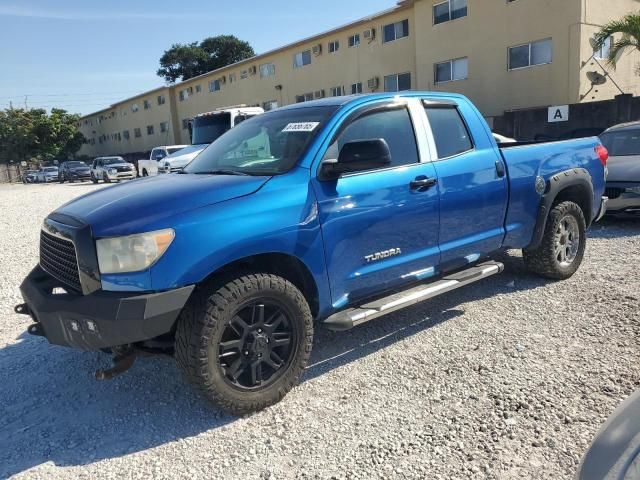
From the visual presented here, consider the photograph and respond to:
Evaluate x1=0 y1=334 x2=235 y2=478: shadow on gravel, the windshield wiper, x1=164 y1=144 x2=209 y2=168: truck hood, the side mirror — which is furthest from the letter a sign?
x1=0 y1=334 x2=235 y2=478: shadow on gravel

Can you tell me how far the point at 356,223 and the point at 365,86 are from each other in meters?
25.8

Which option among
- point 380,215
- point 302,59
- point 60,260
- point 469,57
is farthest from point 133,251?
point 302,59

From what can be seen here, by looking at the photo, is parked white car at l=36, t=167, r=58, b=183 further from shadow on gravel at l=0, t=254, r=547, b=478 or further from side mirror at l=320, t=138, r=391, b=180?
side mirror at l=320, t=138, r=391, b=180

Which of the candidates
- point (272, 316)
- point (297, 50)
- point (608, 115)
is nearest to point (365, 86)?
point (297, 50)

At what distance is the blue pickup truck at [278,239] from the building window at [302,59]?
93.6 ft

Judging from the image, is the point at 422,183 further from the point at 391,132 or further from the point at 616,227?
the point at 616,227

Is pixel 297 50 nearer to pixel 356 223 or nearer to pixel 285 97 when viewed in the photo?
pixel 285 97

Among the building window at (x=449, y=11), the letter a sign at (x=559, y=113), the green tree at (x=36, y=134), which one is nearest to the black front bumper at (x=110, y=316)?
the letter a sign at (x=559, y=113)

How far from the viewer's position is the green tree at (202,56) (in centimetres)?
6638

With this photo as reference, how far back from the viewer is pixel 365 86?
91.1ft

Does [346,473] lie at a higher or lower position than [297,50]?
lower

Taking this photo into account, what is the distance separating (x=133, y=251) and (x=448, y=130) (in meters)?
2.81

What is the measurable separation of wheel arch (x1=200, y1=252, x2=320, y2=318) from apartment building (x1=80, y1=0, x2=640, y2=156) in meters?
19.0

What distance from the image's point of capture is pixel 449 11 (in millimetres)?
22281
